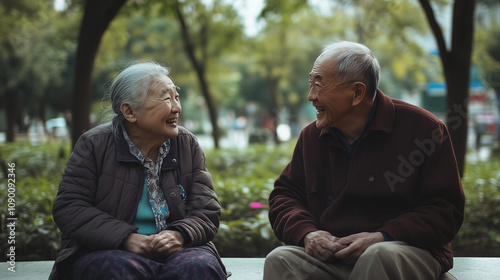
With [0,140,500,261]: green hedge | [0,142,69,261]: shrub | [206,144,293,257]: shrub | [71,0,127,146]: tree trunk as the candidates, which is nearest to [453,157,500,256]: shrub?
[0,140,500,261]: green hedge

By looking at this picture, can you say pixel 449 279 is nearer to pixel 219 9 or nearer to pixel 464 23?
pixel 464 23

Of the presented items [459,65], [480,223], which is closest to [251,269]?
[480,223]

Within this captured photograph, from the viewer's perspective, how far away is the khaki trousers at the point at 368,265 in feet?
7.34

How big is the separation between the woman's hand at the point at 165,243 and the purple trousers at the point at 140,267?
0.04 meters

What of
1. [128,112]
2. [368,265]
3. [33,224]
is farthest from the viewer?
[33,224]

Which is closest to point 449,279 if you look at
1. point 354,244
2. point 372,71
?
point 354,244

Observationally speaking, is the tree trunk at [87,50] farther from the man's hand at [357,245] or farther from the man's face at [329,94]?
the man's hand at [357,245]

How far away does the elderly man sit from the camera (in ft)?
7.92

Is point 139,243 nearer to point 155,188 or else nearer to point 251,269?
point 155,188

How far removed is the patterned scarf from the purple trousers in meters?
0.22

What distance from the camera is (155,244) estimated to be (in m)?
2.51

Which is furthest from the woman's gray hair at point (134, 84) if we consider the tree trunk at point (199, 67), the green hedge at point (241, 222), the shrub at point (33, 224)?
the tree trunk at point (199, 67)

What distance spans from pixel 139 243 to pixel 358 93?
1.31 m

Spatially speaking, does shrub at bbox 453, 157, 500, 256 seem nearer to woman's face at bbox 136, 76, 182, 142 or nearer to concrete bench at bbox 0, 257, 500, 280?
concrete bench at bbox 0, 257, 500, 280
